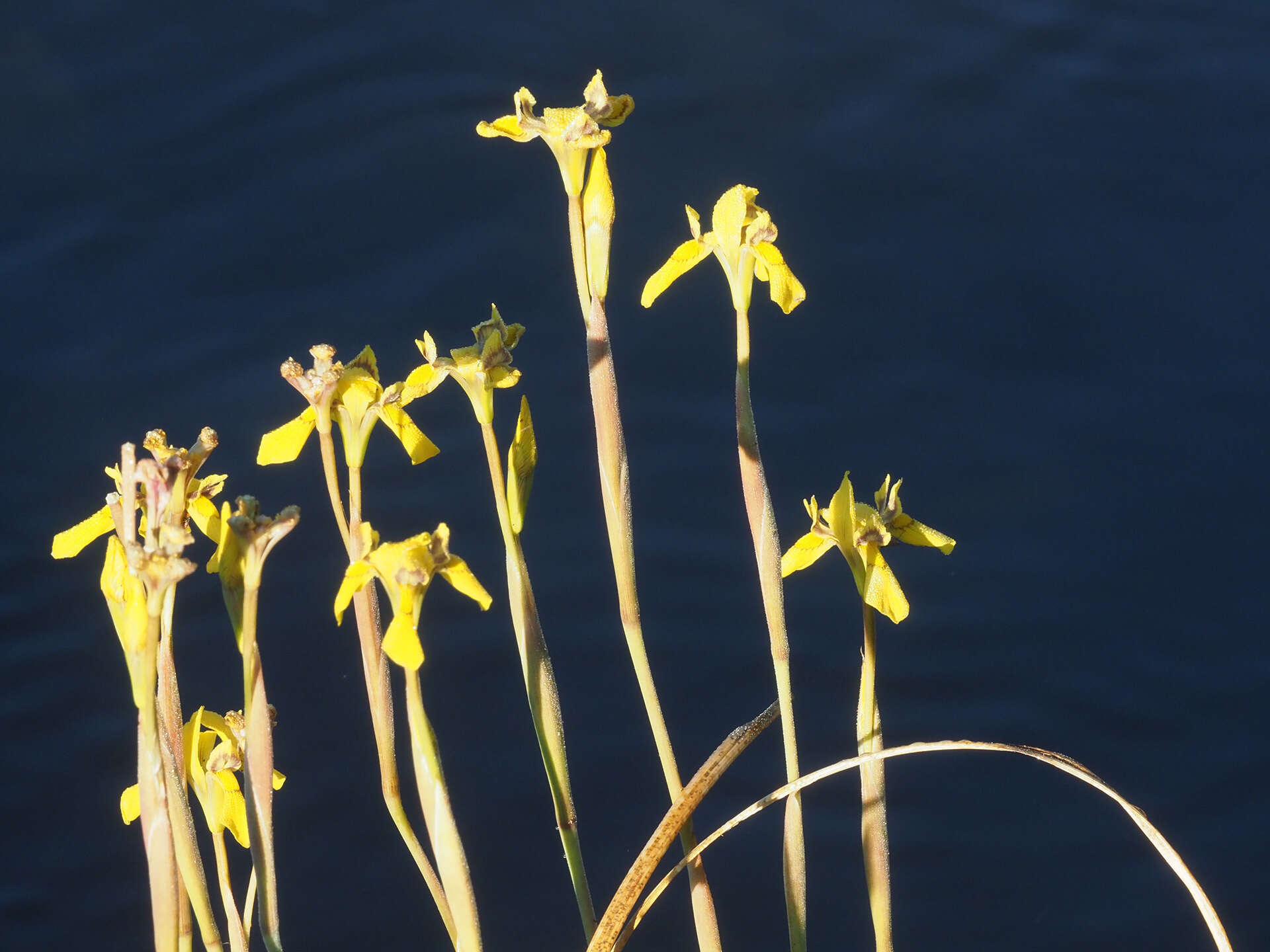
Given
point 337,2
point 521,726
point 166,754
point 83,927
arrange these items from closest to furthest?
point 166,754 → point 83,927 → point 521,726 → point 337,2

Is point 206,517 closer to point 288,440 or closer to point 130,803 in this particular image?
point 288,440

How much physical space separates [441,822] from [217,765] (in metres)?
0.11

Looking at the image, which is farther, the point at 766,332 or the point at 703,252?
the point at 766,332

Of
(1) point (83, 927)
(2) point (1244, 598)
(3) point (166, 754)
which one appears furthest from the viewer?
(2) point (1244, 598)

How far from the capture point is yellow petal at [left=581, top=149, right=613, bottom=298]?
42 cm

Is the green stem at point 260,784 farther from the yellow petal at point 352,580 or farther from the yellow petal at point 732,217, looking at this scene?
the yellow petal at point 732,217

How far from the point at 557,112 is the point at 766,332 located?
42.4 inches

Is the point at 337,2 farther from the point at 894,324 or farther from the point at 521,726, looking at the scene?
the point at 521,726

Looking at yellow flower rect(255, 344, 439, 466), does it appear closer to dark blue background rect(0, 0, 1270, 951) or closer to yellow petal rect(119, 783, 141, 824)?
yellow petal rect(119, 783, 141, 824)

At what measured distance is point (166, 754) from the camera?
1.19ft

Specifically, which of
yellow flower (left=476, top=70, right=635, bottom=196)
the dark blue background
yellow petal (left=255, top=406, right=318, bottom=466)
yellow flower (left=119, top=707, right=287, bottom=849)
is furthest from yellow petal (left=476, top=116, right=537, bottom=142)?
the dark blue background

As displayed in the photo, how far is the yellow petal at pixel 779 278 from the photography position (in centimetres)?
43

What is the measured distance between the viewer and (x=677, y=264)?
455 mm

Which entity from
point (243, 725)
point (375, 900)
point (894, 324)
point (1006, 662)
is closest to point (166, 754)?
point (243, 725)
